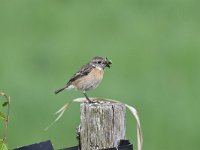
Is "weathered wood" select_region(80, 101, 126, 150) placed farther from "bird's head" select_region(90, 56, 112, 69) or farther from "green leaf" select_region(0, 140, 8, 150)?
"bird's head" select_region(90, 56, 112, 69)

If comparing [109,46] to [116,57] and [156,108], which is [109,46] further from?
[156,108]

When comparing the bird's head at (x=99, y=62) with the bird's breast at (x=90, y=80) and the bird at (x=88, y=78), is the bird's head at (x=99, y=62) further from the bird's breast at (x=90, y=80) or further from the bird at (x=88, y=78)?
the bird's breast at (x=90, y=80)

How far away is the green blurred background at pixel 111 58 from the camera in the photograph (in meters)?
12.4

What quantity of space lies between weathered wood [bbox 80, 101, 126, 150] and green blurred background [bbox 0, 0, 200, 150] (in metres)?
5.74

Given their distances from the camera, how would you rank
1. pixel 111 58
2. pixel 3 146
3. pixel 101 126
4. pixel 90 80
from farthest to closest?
pixel 111 58
pixel 90 80
pixel 101 126
pixel 3 146

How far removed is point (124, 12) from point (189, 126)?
192 inches

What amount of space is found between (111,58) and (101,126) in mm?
8837

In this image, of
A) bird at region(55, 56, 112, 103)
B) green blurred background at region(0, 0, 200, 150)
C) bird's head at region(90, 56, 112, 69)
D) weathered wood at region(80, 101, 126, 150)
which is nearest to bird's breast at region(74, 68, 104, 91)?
bird at region(55, 56, 112, 103)

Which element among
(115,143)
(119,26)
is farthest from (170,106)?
(115,143)

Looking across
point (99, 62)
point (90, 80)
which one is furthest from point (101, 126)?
point (90, 80)

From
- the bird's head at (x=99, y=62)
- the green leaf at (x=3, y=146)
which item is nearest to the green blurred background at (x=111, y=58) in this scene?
the bird's head at (x=99, y=62)

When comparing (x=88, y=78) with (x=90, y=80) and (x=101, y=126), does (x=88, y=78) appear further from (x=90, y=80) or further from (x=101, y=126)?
(x=101, y=126)

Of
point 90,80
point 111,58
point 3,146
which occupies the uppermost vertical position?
point 111,58

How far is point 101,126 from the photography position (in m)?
5.99
